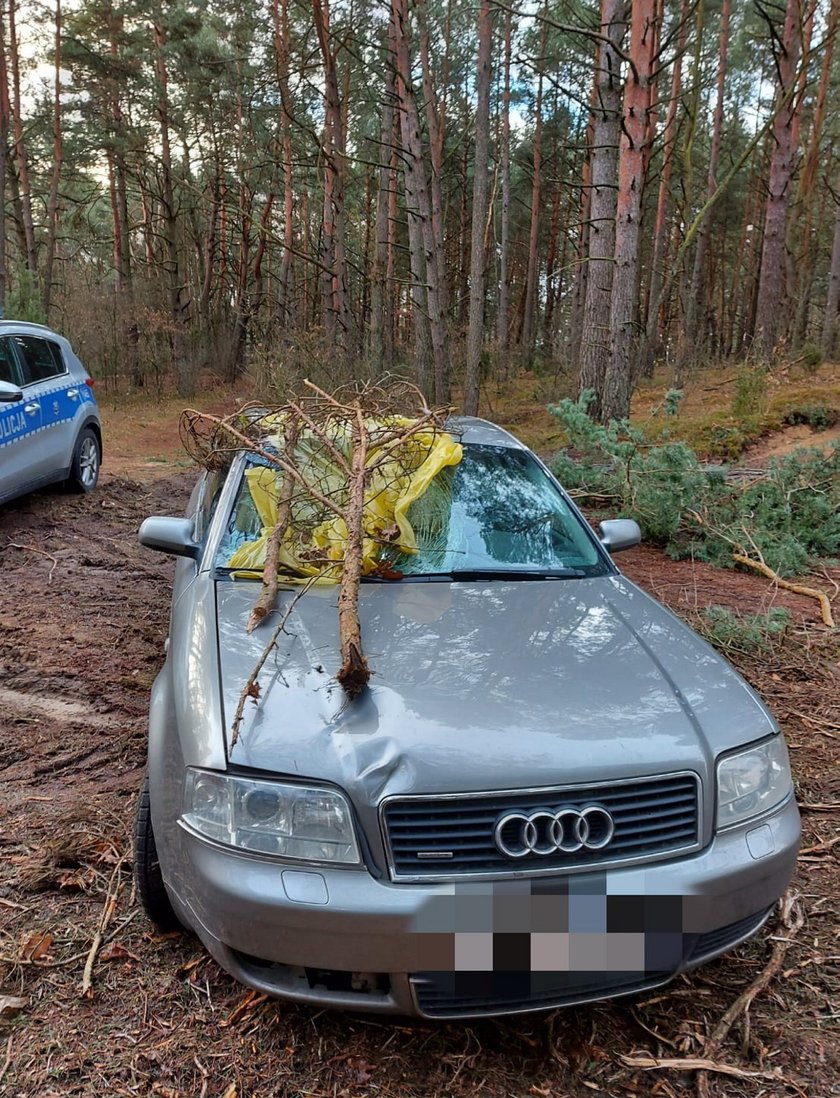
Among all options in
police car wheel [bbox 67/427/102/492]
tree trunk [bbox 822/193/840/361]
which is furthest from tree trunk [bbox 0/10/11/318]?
tree trunk [bbox 822/193/840/361]

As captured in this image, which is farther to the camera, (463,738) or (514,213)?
(514,213)

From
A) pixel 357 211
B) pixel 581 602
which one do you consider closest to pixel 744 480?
pixel 581 602

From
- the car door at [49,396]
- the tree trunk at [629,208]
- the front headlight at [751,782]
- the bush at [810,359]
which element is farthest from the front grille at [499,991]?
the bush at [810,359]

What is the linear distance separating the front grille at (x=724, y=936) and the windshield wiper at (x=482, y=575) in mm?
1310

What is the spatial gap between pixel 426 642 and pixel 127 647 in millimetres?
2952

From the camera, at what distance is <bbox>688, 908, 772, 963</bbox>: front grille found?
2043 mm

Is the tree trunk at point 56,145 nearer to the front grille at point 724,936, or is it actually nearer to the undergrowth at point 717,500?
the undergrowth at point 717,500

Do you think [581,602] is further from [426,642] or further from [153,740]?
[153,740]

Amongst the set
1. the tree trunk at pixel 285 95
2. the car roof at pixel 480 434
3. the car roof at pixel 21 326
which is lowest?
the car roof at pixel 480 434

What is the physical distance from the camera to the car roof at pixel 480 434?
157 inches

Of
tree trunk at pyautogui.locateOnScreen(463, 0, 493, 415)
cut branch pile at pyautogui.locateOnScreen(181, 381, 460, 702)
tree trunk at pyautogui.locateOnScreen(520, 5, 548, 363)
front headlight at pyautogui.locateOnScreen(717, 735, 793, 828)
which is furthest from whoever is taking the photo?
tree trunk at pyautogui.locateOnScreen(520, 5, 548, 363)

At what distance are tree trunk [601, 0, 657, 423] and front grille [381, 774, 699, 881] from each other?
8460mm

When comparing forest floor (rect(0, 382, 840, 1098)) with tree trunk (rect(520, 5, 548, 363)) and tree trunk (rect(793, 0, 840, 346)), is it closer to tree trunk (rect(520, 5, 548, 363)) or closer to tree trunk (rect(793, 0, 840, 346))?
tree trunk (rect(793, 0, 840, 346))

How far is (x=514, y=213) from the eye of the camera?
30250mm
